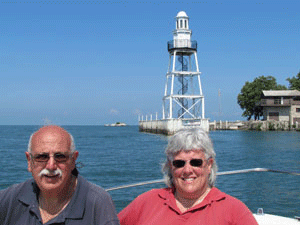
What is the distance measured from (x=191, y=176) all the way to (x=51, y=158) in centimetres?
106

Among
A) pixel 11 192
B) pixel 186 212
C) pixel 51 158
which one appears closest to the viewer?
pixel 51 158

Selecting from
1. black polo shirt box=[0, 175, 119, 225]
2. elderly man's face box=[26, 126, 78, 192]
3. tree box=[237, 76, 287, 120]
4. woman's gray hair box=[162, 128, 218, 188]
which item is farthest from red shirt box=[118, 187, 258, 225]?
tree box=[237, 76, 287, 120]

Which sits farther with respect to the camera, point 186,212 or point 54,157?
point 186,212

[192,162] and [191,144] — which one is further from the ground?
[191,144]

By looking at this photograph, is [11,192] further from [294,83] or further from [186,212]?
[294,83]

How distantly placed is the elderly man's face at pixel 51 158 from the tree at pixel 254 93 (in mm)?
71498

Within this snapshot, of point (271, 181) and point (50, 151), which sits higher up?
point (50, 151)

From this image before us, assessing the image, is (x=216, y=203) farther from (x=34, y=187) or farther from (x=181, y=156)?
(x=34, y=187)

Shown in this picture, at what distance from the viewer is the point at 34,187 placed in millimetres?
2553

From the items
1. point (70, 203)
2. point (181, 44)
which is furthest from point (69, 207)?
point (181, 44)

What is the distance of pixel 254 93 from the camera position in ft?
238

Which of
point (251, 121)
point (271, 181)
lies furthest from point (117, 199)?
point (251, 121)

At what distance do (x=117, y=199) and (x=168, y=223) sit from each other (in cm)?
919

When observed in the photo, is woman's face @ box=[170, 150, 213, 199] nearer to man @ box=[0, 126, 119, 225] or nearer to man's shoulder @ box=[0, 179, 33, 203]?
man @ box=[0, 126, 119, 225]
